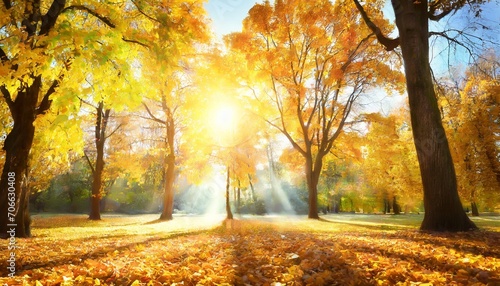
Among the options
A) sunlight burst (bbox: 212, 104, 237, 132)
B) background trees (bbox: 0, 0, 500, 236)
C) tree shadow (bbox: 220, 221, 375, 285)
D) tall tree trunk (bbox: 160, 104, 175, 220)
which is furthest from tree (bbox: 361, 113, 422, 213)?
tree shadow (bbox: 220, 221, 375, 285)

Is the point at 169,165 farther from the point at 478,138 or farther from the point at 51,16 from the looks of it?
the point at 478,138

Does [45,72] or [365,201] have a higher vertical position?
[45,72]

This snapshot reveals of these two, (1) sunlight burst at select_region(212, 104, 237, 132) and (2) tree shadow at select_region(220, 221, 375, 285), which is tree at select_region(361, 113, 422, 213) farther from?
(2) tree shadow at select_region(220, 221, 375, 285)

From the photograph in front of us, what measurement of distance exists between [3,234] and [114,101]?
5.54 m

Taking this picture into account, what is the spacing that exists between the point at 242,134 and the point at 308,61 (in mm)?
6340

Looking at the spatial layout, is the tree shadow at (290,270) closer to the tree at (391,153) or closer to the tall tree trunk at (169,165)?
the tall tree trunk at (169,165)

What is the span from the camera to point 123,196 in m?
39.8

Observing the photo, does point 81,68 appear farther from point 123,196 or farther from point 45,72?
point 123,196

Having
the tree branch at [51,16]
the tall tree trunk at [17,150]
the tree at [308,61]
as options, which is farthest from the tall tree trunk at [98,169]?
the tree branch at [51,16]

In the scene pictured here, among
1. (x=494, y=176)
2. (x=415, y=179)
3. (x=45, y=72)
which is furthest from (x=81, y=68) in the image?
(x=415, y=179)

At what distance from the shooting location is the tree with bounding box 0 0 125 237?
4.29 m

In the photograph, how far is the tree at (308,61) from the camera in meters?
14.6

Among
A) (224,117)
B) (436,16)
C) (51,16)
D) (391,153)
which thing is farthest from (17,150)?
(391,153)

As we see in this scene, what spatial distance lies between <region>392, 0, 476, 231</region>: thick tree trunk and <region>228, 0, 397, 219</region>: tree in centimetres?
653
